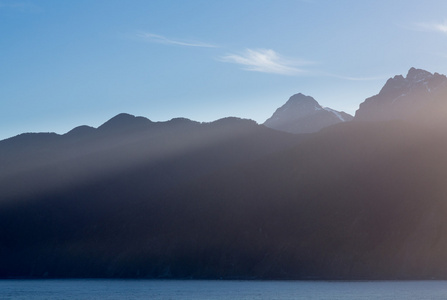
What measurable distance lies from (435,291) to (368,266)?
188ft

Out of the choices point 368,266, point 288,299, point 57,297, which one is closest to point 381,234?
point 368,266

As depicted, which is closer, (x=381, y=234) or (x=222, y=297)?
(x=222, y=297)

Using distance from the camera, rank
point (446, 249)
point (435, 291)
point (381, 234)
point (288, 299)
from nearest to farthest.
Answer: point (288, 299), point (435, 291), point (446, 249), point (381, 234)

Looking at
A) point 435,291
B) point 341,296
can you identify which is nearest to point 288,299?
point 341,296

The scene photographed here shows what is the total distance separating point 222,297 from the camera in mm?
130750

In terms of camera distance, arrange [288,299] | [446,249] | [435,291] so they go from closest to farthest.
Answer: [288,299]
[435,291]
[446,249]

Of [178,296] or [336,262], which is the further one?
[336,262]

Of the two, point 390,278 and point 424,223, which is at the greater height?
point 424,223

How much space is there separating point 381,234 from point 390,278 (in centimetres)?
1357

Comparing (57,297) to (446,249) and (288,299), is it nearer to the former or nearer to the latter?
(288,299)

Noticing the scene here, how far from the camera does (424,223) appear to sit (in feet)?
637

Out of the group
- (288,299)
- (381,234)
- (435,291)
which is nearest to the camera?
(288,299)

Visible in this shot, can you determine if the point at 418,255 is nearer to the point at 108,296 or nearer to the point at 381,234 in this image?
the point at 381,234

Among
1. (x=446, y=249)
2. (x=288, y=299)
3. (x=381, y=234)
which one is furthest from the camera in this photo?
(x=381, y=234)
